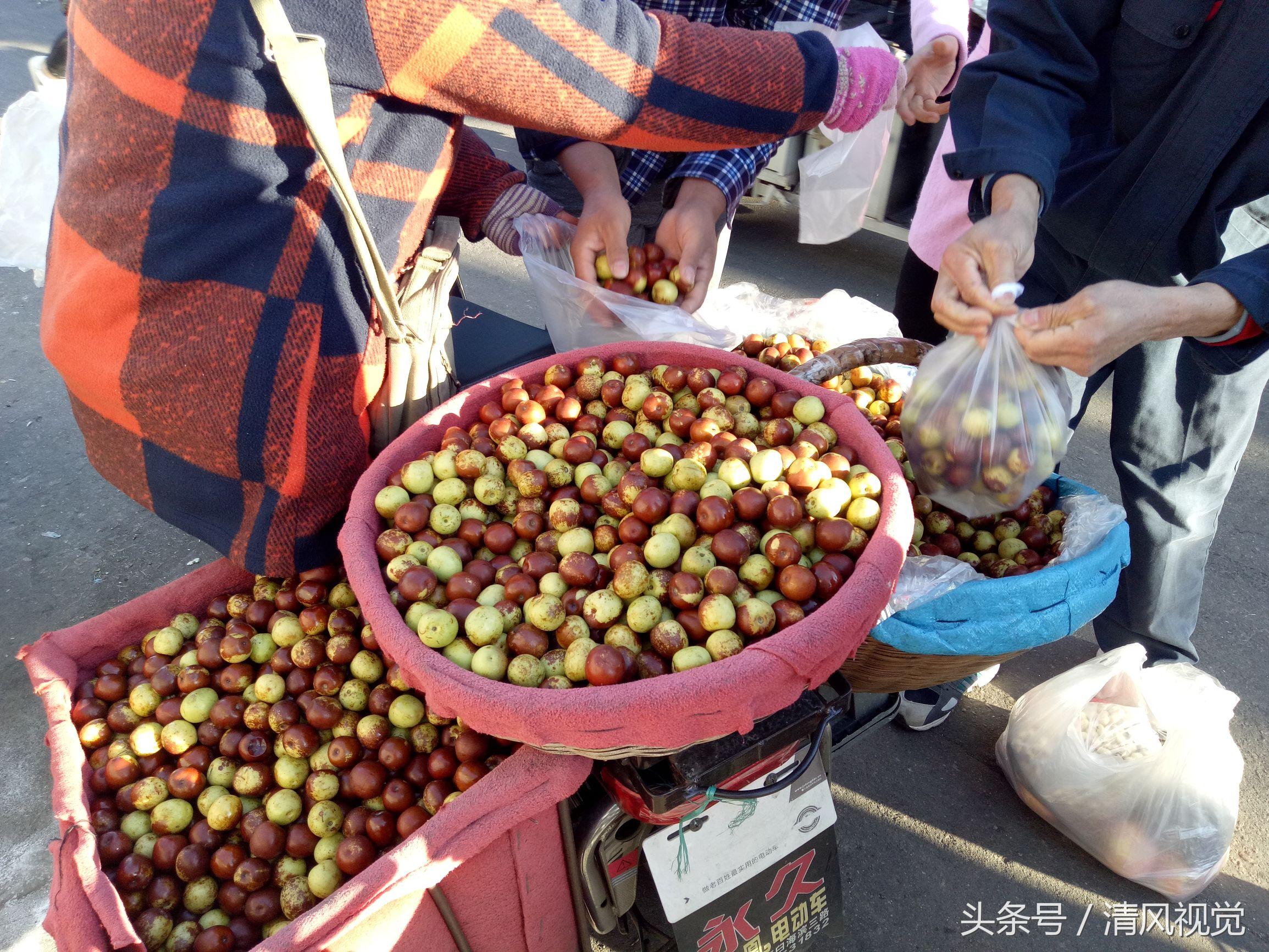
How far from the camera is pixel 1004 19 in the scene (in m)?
1.99

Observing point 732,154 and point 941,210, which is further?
point 941,210

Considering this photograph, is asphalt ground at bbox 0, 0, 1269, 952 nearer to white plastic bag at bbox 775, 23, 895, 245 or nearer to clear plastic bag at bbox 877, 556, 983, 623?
clear plastic bag at bbox 877, 556, 983, 623

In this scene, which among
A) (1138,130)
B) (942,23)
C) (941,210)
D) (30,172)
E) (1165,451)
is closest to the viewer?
(1138,130)

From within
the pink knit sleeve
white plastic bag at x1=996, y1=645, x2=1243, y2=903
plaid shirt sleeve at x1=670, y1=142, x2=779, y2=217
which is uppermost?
the pink knit sleeve

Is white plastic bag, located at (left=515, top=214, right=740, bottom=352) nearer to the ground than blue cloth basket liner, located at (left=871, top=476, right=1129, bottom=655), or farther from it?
farther from it

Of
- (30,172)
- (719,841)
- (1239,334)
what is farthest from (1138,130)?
(30,172)

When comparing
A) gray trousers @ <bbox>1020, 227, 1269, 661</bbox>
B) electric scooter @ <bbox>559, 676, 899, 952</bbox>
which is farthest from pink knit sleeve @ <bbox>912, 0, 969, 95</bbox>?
electric scooter @ <bbox>559, 676, 899, 952</bbox>

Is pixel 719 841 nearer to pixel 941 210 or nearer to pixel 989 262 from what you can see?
pixel 989 262

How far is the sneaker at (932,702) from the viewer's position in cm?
254

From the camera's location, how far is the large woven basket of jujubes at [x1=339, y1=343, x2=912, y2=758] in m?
1.16

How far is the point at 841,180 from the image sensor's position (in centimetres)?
308

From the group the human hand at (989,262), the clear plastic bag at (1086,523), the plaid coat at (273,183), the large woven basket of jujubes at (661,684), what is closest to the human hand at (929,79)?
the human hand at (989,262)

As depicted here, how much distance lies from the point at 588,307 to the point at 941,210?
122 cm

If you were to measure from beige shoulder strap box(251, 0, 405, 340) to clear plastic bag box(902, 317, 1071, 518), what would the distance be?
117 centimetres
